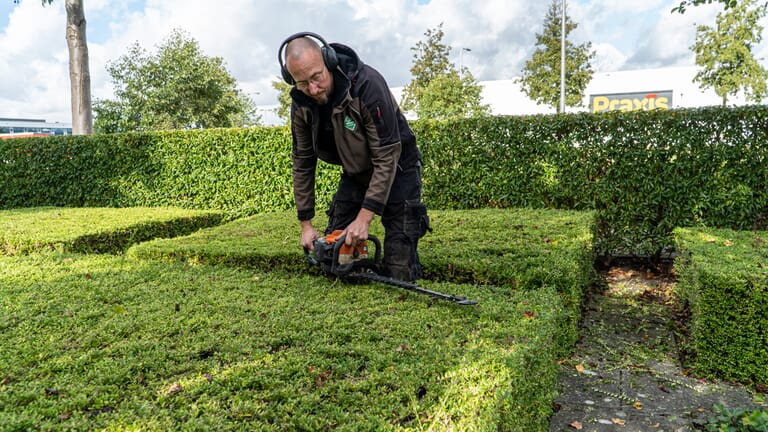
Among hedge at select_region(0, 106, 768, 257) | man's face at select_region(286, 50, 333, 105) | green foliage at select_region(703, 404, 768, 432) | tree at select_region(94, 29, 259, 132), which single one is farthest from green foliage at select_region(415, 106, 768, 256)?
tree at select_region(94, 29, 259, 132)

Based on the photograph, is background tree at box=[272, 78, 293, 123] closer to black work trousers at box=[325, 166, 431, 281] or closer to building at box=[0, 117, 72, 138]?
black work trousers at box=[325, 166, 431, 281]

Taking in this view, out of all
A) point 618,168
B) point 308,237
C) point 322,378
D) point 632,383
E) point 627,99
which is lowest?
point 632,383

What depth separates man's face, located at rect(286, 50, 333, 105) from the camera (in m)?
2.62

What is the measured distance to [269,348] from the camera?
2.25m

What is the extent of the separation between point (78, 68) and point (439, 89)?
636 inches

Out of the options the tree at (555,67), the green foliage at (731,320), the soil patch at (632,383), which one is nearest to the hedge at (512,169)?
the soil patch at (632,383)

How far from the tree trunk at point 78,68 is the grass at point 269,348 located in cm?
953

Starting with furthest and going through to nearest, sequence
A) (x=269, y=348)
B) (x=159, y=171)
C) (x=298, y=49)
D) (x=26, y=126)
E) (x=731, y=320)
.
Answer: (x=26, y=126) < (x=159, y=171) < (x=731, y=320) < (x=298, y=49) < (x=269, y=348)

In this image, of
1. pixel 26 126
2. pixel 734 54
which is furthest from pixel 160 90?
pixel 26 126

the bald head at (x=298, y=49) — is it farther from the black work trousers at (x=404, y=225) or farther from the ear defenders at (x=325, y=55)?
the black work trousers at (x=404, y=225)

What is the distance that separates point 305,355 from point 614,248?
5.78 metres

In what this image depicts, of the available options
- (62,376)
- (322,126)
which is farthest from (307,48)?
(62,376)

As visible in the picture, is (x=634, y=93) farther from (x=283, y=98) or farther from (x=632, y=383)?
(x=632, y=383)

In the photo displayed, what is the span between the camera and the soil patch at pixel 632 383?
309 cm
